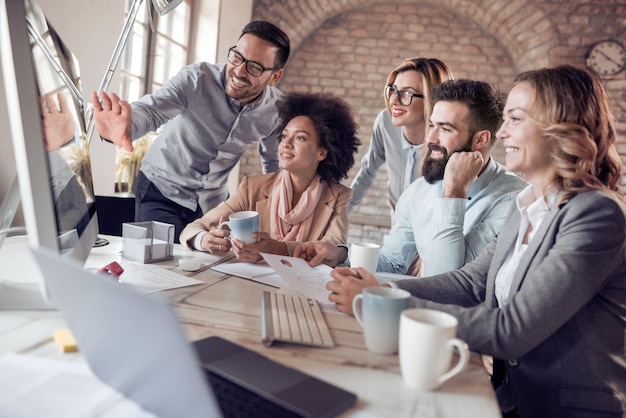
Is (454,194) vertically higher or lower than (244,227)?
higher

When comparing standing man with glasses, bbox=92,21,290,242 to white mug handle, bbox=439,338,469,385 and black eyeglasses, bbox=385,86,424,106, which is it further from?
white mug handle, bbox=439,338,469,385

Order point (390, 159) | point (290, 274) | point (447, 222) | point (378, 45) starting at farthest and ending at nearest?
point (378, 45) → point (390, 159) → point (447, 222) → point (290, 274)

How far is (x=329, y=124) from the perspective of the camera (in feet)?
6.98

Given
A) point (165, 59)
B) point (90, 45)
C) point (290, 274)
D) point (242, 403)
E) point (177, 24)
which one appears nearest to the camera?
point (242, 403)

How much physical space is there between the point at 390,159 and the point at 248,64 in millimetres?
1025

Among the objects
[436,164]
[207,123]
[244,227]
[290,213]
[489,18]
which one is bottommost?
[290,213]

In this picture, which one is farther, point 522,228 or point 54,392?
point 522,228

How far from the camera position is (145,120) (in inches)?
81.0

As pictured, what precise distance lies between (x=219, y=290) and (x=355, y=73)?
4.40m

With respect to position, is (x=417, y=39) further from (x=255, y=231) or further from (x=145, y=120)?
(x=255, y=231)

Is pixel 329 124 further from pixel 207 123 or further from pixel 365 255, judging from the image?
pixel 365 255

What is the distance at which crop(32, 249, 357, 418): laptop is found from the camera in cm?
41

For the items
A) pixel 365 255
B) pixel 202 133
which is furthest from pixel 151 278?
pixel 202 133

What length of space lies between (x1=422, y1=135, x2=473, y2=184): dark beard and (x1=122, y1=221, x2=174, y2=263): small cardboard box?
3.29ft
